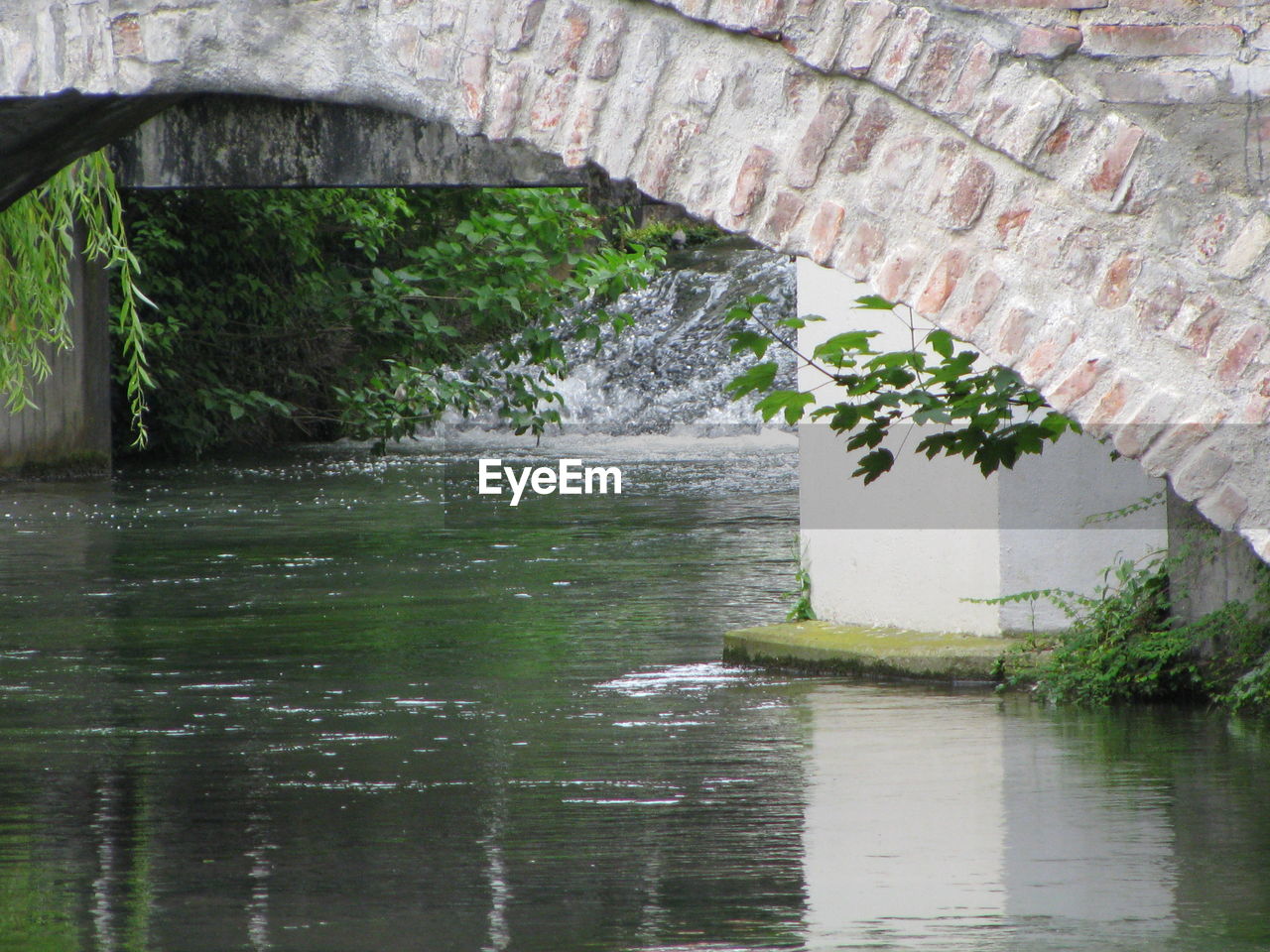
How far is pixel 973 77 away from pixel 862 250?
39 cm

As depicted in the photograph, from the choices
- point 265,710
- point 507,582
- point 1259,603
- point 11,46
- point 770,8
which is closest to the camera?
point 770,8

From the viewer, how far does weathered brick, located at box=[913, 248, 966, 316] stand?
3.89 metres

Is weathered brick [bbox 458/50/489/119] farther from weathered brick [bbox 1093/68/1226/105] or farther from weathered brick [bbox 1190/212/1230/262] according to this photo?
weathered brick [bbox 1190/212/1230/262]

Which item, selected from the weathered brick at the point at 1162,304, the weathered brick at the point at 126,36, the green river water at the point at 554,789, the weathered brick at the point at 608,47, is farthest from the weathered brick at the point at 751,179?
the green river water at the point at 554,789

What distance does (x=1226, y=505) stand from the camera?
150 inches

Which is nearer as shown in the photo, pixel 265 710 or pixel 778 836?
pixel 778 836

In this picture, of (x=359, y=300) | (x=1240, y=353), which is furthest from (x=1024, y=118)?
(x=359, y=300)

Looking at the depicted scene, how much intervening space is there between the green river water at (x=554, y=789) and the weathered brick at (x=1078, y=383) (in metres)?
1.42

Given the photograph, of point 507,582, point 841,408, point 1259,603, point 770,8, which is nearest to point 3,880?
point 841,408

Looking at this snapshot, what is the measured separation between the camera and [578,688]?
8.09m

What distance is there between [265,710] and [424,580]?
4047 millimetres

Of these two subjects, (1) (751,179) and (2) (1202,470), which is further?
(1) (751,179)

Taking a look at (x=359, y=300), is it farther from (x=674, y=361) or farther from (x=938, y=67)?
(x=674, y=361)

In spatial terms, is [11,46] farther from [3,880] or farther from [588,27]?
[3,880]
